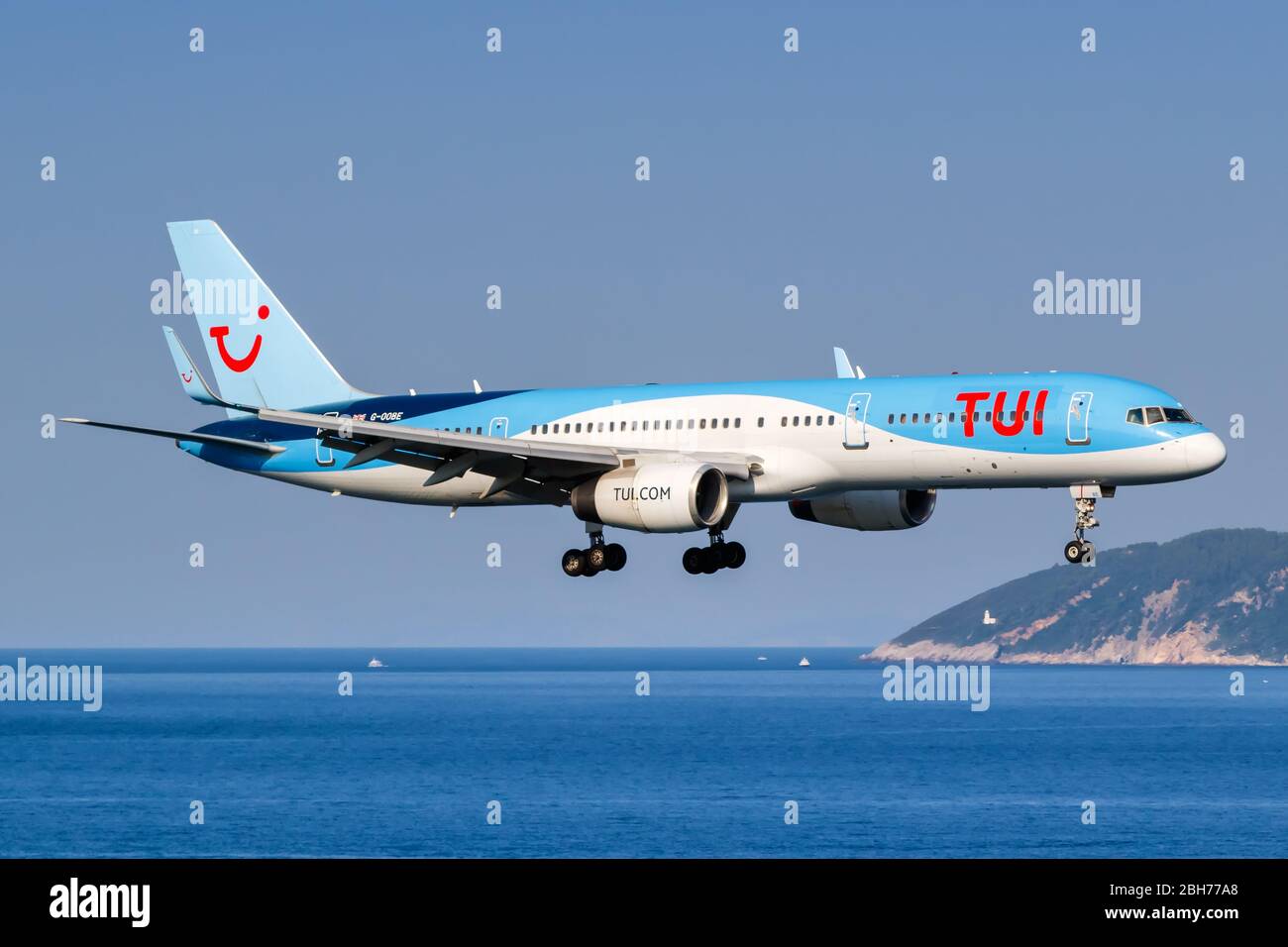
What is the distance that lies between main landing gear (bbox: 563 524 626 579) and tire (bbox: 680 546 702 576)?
2016 millimetres

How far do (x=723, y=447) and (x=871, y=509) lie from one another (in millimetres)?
5767

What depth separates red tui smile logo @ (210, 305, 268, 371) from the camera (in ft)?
238

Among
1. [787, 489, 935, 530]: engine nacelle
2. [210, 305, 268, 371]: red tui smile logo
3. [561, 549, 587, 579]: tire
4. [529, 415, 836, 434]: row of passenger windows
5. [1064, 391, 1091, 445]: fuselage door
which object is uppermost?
[210, 305, 268, 371]: red tui smile logo

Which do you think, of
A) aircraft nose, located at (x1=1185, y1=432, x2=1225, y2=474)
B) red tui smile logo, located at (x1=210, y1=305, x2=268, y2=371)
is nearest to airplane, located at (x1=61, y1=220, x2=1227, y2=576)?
aircraft nose, located at (x1=1185, y1=432, x2=1225, y2=474)

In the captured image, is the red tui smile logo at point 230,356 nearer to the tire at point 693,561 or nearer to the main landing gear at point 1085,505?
the tire at point 693,561

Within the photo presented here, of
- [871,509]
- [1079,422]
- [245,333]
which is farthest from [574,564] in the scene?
[245,333]

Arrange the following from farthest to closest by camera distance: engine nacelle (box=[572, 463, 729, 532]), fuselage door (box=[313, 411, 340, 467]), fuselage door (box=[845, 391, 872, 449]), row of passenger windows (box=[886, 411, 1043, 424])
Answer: fuselage door (box=[313, 411, 340, 467]), engine nacelle (box=[572, 463, 729, 532]), fuselage door (box=[845, 391, 872, 449]), row of passenger windows (box=[886, 411, 1043, 424])

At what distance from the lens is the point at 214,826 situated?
5935 inches

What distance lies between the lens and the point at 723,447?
191ft

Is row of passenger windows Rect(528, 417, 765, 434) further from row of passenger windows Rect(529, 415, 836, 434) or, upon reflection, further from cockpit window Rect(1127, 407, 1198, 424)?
cockpit window Rect(1127, 407, 1198, 424)

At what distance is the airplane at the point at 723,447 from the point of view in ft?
172

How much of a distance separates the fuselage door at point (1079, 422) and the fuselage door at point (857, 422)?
5971mm
